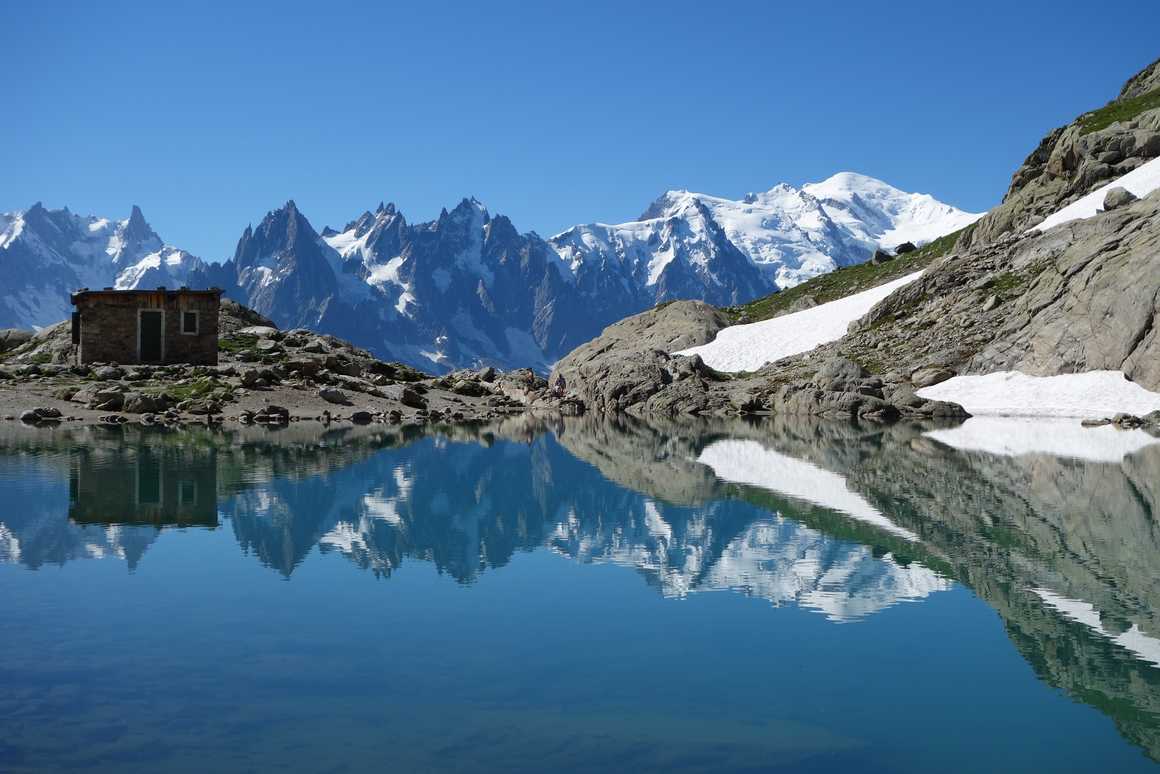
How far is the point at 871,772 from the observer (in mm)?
8250

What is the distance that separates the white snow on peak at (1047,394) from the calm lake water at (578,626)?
28.4m

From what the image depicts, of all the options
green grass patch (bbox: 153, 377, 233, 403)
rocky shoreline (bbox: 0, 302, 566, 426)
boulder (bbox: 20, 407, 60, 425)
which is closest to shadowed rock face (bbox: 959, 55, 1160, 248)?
rocky shoreline (bbox: 0, 302, 566, 426)

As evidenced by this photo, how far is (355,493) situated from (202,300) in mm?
42382

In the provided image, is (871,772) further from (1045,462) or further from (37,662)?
(1045,462)

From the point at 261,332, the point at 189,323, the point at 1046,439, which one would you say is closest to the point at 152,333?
the point at 189,323

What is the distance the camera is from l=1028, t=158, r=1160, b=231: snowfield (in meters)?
73.1

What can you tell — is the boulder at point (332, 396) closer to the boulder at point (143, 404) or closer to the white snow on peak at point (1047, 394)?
the boulder at point (143, 404)

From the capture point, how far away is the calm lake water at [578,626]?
349 inches

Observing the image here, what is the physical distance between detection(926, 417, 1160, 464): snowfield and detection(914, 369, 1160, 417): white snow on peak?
6.87 feet

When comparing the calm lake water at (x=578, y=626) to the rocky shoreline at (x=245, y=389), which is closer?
the calm lake water at (x=578, y=626)

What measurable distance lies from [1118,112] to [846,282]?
93.6ft

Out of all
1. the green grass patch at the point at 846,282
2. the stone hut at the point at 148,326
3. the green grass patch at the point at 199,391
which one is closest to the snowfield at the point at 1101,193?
the green grass patch at the point at 846,282

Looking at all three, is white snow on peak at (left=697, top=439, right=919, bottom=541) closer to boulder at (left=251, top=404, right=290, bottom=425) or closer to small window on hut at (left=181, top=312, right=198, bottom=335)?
boulder at (left=251, top=404, right=290, bottom=425)

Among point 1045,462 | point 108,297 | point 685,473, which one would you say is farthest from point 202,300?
point 1045,462
